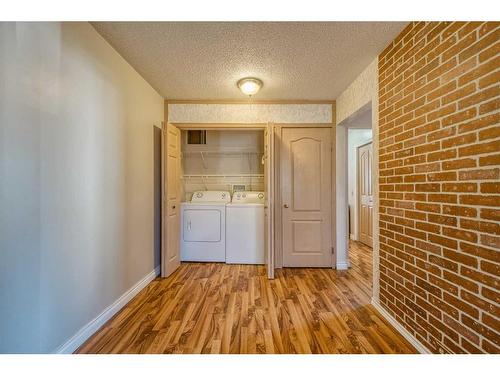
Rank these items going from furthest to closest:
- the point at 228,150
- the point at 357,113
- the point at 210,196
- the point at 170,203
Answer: the point at 228,150 < the point at 210,196 < the point at 170,203 < the point at 357,113

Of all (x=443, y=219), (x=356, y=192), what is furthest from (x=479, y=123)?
(x=356, y=192)

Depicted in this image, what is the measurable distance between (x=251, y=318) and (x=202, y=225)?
1679 millimetres

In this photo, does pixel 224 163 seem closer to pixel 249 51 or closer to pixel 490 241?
pixel 249 51

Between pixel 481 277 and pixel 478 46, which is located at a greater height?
pixel 478 46

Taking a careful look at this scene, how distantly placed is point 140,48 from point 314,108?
7.18 ft

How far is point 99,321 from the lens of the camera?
5.68ft

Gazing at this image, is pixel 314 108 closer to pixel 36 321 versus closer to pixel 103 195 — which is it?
pixel 103 195

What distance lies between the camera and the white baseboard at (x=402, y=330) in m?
1.46

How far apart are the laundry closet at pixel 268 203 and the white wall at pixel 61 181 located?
31.2 inches

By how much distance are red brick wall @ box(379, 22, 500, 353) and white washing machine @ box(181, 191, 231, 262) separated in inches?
82.6

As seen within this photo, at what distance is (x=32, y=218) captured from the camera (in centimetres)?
120
